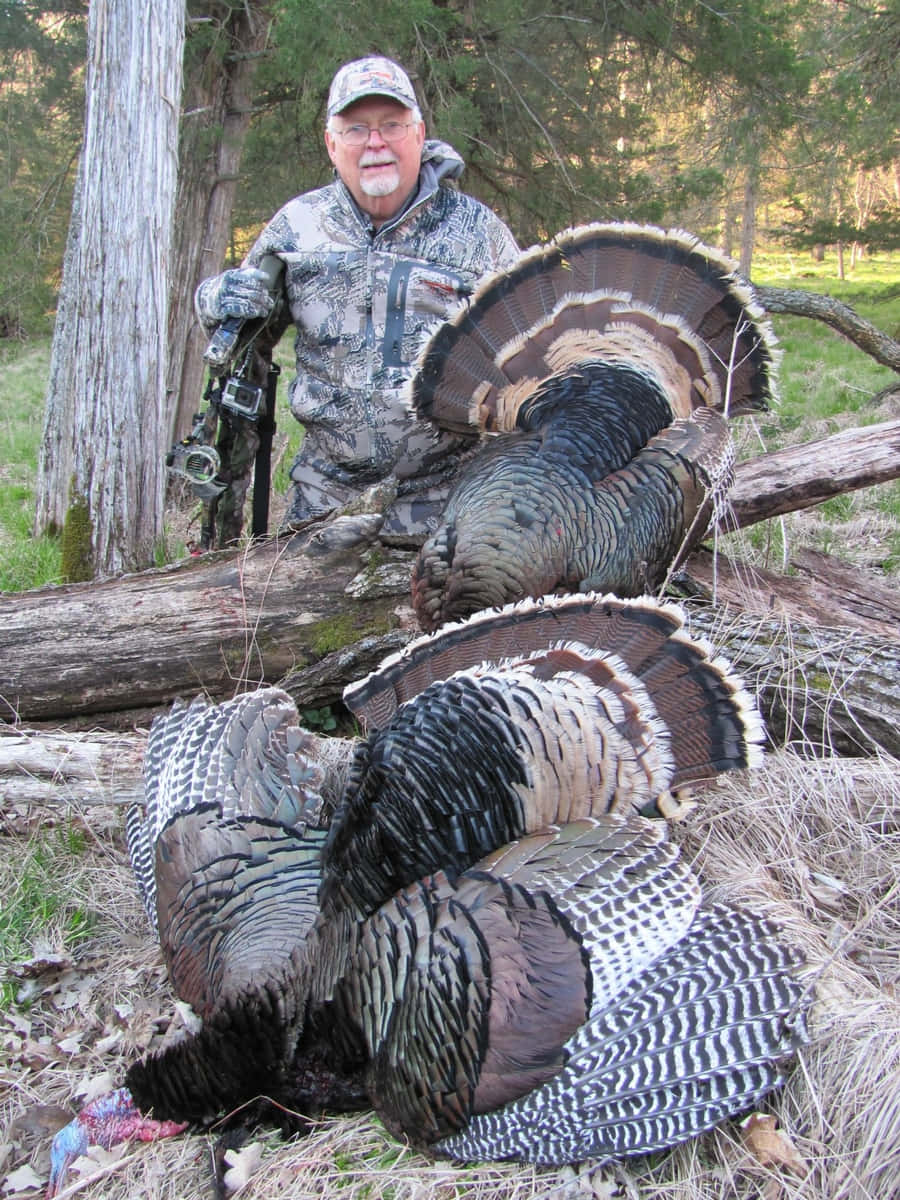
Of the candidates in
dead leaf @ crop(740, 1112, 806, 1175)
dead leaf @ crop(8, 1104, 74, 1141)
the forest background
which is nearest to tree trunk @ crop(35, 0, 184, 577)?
the forest background

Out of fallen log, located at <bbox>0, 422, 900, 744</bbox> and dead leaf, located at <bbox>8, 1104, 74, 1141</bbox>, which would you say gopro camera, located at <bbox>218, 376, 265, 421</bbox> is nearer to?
fallen log, located at <bbox>0, 422, 900, 744</bbox>

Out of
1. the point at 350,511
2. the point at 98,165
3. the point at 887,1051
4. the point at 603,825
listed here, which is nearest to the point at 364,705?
the point at 603,825

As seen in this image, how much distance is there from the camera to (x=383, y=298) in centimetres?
400

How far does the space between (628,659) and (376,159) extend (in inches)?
102

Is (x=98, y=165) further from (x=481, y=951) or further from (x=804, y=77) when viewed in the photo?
(x=804, y=77)

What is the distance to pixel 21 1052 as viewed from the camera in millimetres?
2359

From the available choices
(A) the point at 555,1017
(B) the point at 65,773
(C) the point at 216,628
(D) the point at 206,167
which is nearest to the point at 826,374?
(D) the point at 206,167

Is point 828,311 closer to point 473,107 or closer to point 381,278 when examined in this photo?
point 473,107

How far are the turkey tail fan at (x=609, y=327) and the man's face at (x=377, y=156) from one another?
1035 millimetres

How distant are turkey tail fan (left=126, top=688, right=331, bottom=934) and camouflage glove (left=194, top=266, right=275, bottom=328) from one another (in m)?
1.74

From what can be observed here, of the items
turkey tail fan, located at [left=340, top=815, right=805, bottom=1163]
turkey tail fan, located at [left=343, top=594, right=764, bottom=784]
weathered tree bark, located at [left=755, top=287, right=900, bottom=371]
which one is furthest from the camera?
weathered tree bark, located at [left=755, top=287, right=900, bottom=371]

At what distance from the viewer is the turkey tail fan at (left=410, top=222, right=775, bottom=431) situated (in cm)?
307

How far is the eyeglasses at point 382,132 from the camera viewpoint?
3.85 metres

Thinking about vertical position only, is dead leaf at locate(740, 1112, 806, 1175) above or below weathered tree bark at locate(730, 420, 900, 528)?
below
